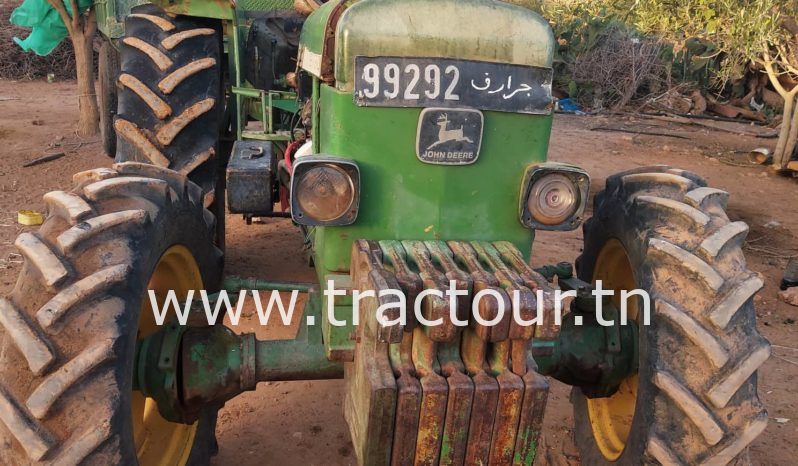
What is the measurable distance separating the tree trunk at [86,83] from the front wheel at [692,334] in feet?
28.0

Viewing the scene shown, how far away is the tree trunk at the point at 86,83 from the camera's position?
29.6ft

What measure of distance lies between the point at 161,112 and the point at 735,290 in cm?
302

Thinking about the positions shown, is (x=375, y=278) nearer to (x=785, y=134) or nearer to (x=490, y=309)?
(x=490, y=309)

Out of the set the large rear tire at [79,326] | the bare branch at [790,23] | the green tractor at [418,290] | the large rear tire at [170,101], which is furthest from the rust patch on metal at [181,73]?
the bare branch at [790,23]

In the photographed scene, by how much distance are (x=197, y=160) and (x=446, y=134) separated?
1.93 metres

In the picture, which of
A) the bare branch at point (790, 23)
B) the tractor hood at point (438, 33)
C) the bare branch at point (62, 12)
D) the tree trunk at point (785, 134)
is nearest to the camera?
the tractor hood at point (438, 33)

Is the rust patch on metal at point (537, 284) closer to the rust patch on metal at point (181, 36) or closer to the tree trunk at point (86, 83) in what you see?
the rust patch on metal at point (181, 36)

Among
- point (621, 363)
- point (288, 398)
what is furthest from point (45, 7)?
point (621, 363)

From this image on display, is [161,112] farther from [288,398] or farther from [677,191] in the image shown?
[677,191]

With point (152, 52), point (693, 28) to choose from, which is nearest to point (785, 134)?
point (693, 28)

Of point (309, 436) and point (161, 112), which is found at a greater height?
point (161, 112)

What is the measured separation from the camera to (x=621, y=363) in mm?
2717

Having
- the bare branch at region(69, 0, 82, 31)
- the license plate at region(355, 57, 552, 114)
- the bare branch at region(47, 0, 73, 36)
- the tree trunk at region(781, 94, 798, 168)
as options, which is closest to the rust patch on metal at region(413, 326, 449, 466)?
the license plate at region(355, 57, 552, 114)

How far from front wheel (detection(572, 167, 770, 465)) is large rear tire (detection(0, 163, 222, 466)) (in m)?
1.73
